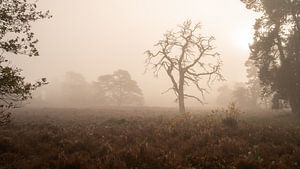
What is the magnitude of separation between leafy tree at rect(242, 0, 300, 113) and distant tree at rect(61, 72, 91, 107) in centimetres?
5382

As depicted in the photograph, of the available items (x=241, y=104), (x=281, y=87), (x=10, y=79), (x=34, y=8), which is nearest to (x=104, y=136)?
(x=10, y=79)

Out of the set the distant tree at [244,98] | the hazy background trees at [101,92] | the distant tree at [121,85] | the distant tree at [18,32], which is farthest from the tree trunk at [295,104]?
the distant tree at [121,85]

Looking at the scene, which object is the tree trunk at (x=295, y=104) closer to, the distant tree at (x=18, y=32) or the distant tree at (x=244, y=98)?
the distant tree at (x=18, y=32)

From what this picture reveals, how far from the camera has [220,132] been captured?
13203 mm

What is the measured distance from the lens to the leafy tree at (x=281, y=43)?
2217 cm

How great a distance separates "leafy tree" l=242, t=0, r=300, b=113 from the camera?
22172 mm

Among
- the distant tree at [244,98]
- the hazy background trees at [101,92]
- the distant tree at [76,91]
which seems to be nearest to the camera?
the distant tree at [244,98]

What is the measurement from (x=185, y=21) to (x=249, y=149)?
22.9m

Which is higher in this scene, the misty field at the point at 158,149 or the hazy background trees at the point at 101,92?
the hazy background trees at the point at 101,92

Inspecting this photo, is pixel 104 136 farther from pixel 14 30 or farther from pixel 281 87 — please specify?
pixel 281 87

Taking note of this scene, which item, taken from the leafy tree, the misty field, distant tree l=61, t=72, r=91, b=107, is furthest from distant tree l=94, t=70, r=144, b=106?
the misty field

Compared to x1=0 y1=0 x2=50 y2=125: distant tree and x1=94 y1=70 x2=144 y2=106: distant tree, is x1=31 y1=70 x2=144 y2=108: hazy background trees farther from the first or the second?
x1=0 y1=0 x2=50 y2=125: distant tree

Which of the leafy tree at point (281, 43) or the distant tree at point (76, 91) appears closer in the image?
the leafy tree at point (281, 43)

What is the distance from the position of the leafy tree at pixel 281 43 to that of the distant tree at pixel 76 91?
5382 centimetres
